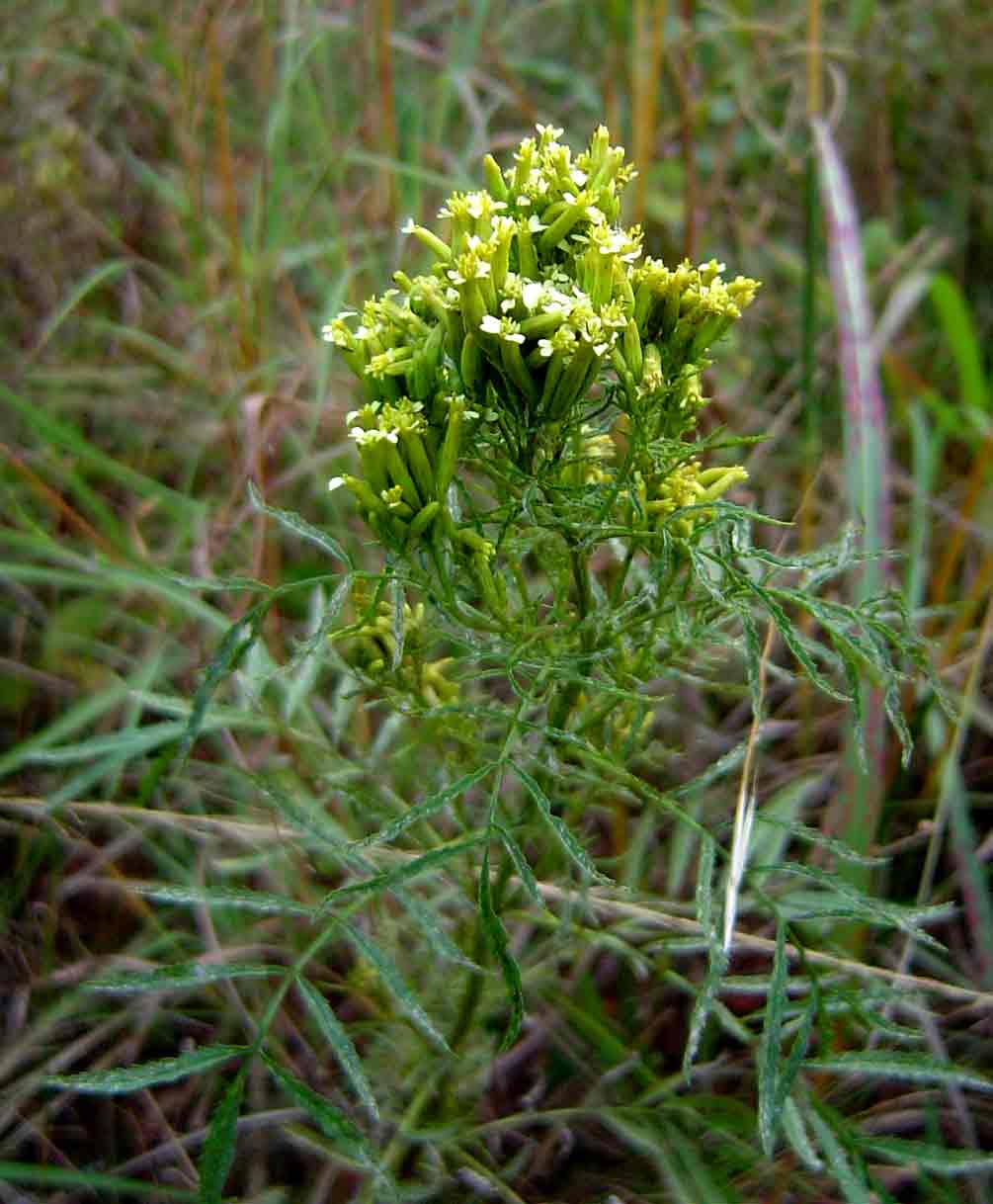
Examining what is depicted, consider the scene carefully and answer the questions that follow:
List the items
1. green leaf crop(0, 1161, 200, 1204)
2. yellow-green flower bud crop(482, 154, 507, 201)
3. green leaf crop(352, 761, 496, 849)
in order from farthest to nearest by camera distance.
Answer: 1. green leaf crop(0, 1161, 200, 1204)
2. yellow-green flower bud crop(482, 154, 507, 201)
3. green leaf crop(352, 761, 496, 849)

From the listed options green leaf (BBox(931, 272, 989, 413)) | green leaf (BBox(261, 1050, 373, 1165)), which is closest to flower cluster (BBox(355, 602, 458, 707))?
green leaf (BBox(261, 1050, 373, 1165))

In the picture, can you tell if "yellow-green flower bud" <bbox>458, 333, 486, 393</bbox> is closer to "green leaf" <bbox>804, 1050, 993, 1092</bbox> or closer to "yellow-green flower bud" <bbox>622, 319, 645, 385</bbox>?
"yellow-green flower bud" <bbox>622, 319, 645, 385</bbox>

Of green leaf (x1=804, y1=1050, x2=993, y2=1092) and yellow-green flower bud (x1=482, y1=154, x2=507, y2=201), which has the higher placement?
yellow-green flower bud (x1=482, y1=154, x2=507, y2=201)

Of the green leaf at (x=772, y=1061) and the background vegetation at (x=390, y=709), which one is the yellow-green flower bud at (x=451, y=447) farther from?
the green leaf at (x=772, y=1061)

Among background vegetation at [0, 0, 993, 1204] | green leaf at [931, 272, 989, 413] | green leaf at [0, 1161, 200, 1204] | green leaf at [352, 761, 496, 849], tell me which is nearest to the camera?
green leaf at [352, 761, 496, 849]

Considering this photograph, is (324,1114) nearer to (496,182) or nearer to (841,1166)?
(841,1166)

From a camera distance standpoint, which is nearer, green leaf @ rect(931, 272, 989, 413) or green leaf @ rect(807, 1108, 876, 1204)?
green leaf @ rect(807, 1108, 876, 1204)
